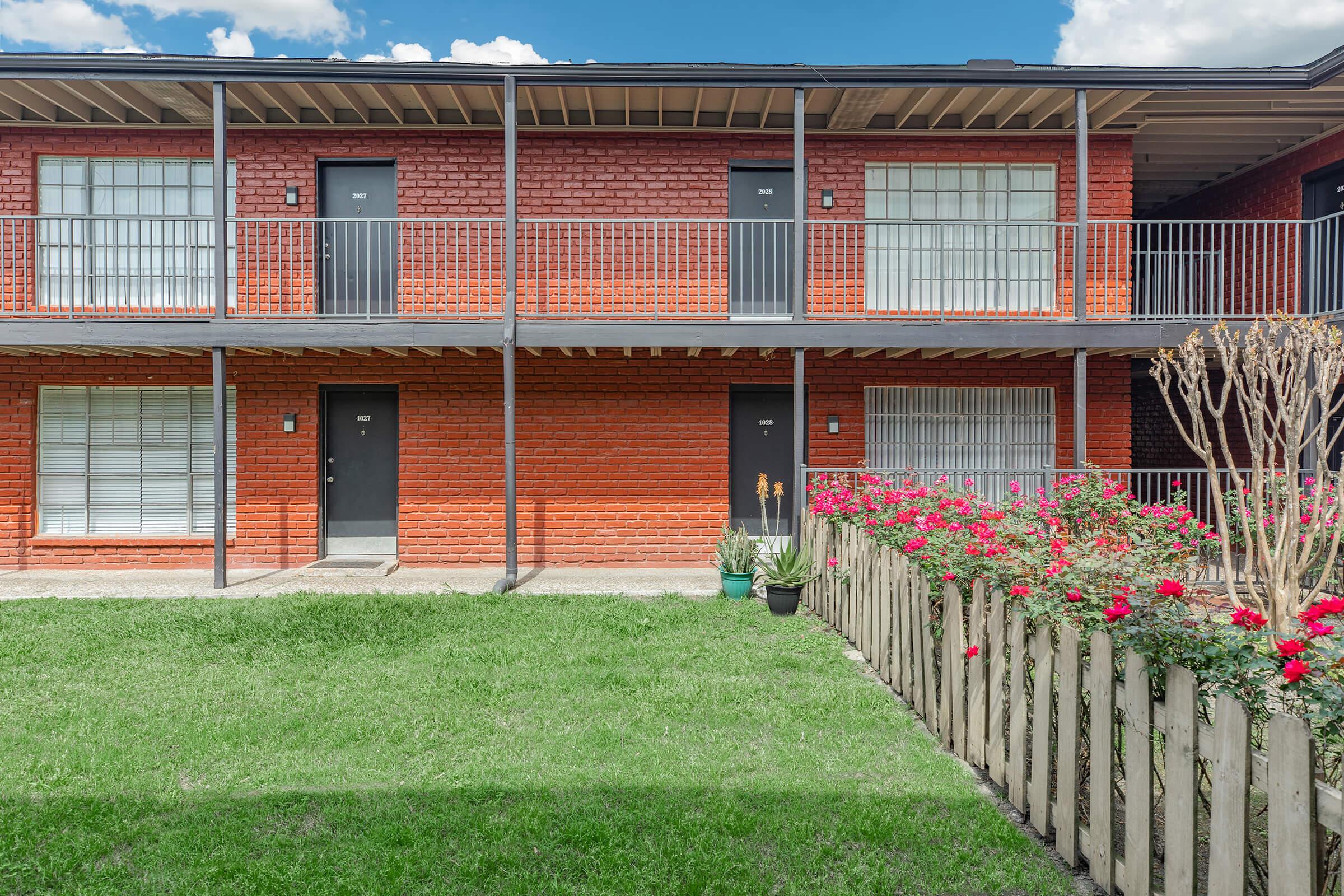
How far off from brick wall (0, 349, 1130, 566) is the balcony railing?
2.12ft

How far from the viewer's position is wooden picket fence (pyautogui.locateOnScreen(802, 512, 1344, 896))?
205cm

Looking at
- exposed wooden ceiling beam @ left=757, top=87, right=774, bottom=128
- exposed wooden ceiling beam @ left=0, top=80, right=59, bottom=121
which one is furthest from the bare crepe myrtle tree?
exposed wooden ceiling beam @ left=0, top=80, right=59, bottom=121

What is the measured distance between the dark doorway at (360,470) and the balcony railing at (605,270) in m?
1.12

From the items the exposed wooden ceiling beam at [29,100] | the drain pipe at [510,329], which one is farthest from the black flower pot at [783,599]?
the exposed wooden ceiling beam at [29,100]

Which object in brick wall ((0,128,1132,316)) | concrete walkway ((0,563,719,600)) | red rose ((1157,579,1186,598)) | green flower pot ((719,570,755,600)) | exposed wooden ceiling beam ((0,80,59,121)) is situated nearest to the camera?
red rose ((1157,579,1186,598))

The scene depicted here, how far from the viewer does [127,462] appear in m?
9.48

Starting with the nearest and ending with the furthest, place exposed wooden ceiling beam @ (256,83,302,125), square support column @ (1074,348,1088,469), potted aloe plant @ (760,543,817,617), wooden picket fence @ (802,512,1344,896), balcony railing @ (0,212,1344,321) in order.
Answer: wooden picket fence @ (802,512,1344,896)
potted aloe plant @ (760,543,817,617)
square support column @ (1074,348,1088,469)
exposed wooden ceiling beam @ (256,83,302,125)
balcony railing @ (0,212,1344,321)

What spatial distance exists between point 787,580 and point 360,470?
5.66 metres

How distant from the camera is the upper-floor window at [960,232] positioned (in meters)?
9.52

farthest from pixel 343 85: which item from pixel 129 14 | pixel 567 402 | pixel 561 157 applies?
pixel 129 14

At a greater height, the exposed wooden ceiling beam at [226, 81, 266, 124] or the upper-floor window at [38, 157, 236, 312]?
the exposed wooden ceiling beam at [226, 81, 266, 124]

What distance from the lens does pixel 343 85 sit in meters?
8.24

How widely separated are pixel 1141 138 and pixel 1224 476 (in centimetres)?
454

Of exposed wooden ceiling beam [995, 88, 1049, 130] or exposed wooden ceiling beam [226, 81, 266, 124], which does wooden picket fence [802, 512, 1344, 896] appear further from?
exposed wooden ceiling beam [226, 81, 266, 124]
